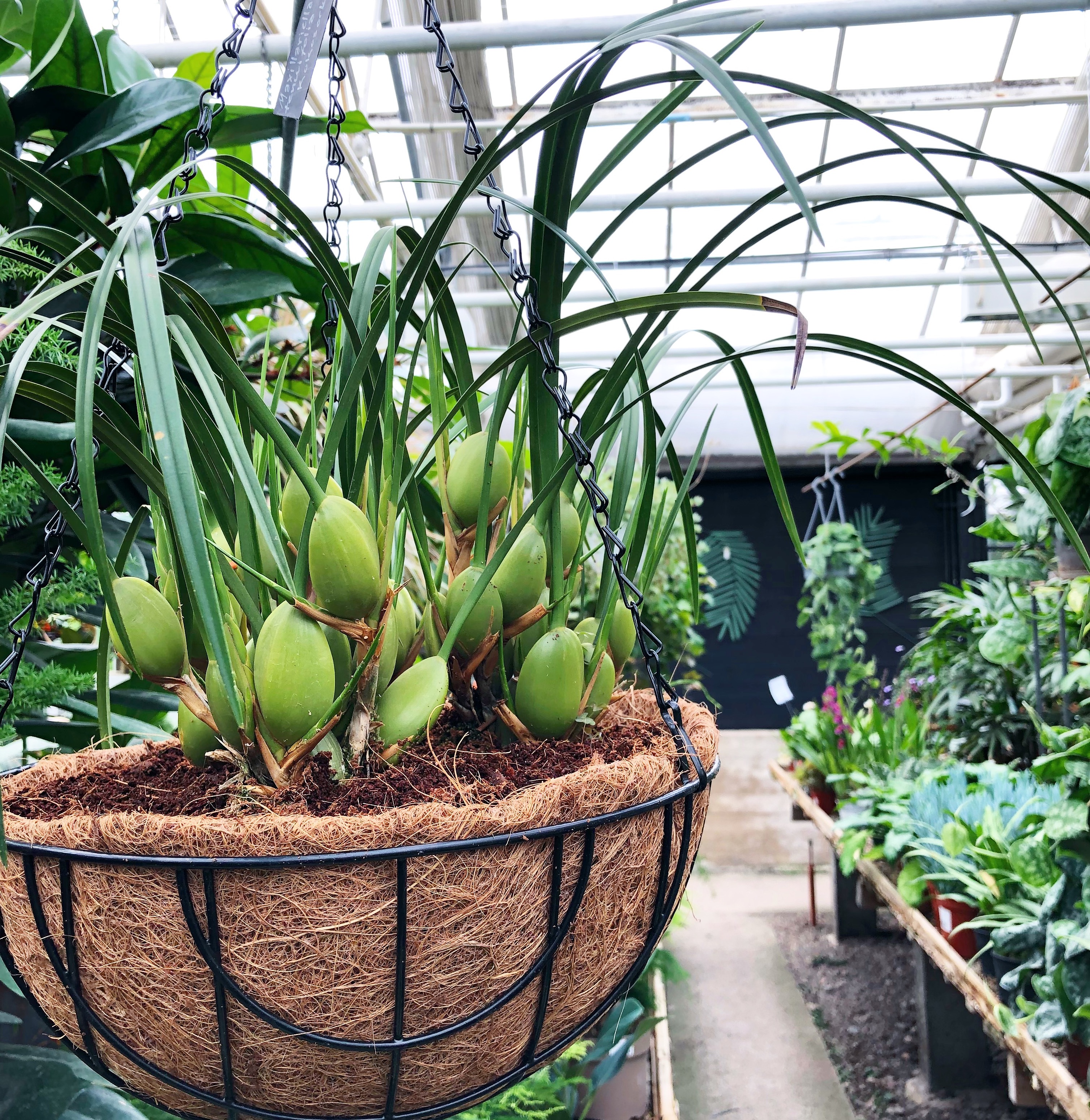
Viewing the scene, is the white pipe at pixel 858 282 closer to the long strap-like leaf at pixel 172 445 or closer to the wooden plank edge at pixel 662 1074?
the wooden plank edge at pixel 662 1074

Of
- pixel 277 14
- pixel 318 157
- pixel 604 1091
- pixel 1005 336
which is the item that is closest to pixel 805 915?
pixel 604 1091

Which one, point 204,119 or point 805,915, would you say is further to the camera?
point 805,915

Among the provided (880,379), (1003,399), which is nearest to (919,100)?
(880,379)

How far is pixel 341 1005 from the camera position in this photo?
1.19ft

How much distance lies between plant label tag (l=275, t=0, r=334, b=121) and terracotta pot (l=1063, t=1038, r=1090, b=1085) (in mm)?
1686

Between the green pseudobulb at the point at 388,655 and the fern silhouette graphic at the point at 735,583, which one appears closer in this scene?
Result: the green pseudobulb at the point at 388,655

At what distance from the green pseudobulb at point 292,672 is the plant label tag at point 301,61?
0.92ft

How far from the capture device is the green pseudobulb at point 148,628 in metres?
0.43

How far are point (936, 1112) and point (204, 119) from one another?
110 inches

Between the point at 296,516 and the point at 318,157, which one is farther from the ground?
the point at 318,157

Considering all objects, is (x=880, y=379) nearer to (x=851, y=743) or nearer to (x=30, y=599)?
(x=851, y=743)

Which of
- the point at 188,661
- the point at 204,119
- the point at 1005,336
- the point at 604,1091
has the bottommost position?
the point at 604,1091

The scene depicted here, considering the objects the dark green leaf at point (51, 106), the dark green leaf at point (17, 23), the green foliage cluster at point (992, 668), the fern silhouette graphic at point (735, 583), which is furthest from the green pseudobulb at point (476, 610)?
the fern silhouette graphic at point (735, 583)

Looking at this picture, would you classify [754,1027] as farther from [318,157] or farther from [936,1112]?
[318,157]
